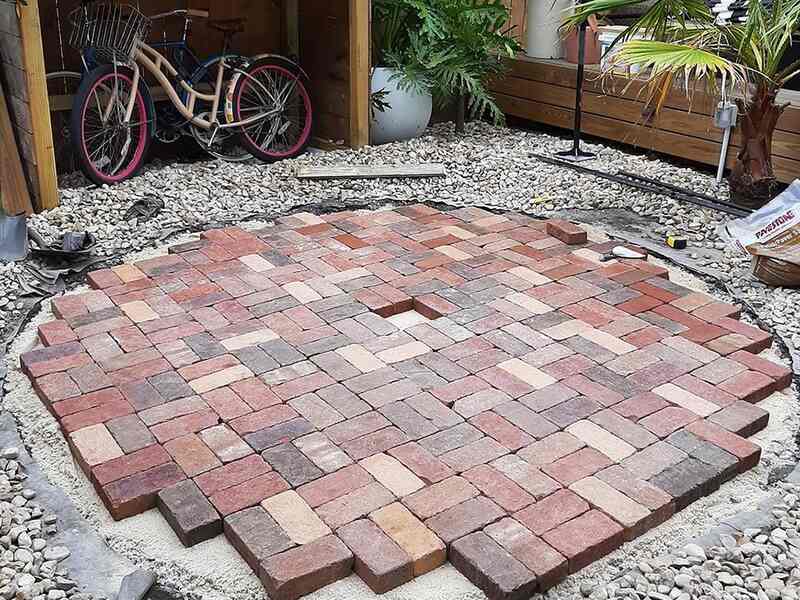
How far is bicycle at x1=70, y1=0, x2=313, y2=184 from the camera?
193 inches

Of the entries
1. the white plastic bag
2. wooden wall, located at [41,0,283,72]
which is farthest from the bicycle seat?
the white plastic bag

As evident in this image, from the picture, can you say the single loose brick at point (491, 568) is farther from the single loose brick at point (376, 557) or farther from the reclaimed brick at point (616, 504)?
the reclaimed brick at point (616, 504)

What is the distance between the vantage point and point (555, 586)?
2.13 m

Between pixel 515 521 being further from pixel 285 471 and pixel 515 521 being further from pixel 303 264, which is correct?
pixel 303 264

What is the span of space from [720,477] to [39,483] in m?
1.90

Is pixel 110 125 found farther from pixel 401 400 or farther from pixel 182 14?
A: pixel 401 400

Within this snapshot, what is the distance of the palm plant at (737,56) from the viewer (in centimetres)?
396

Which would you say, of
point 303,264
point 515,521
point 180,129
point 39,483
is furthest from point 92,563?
point 180,129

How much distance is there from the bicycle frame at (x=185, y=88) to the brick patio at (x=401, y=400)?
1.46m

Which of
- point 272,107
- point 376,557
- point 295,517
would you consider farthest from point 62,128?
point 376,557

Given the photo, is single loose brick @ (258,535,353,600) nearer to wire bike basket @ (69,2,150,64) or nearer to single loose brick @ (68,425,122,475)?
single loose brick @ (68,425,122,475)

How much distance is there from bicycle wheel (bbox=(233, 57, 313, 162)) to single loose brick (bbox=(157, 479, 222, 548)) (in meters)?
3.47

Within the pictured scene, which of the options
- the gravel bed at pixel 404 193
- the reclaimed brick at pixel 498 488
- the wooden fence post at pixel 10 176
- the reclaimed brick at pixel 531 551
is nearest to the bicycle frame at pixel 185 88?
the gravel bed at pixel 404 193

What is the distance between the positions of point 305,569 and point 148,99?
3.69 meters
